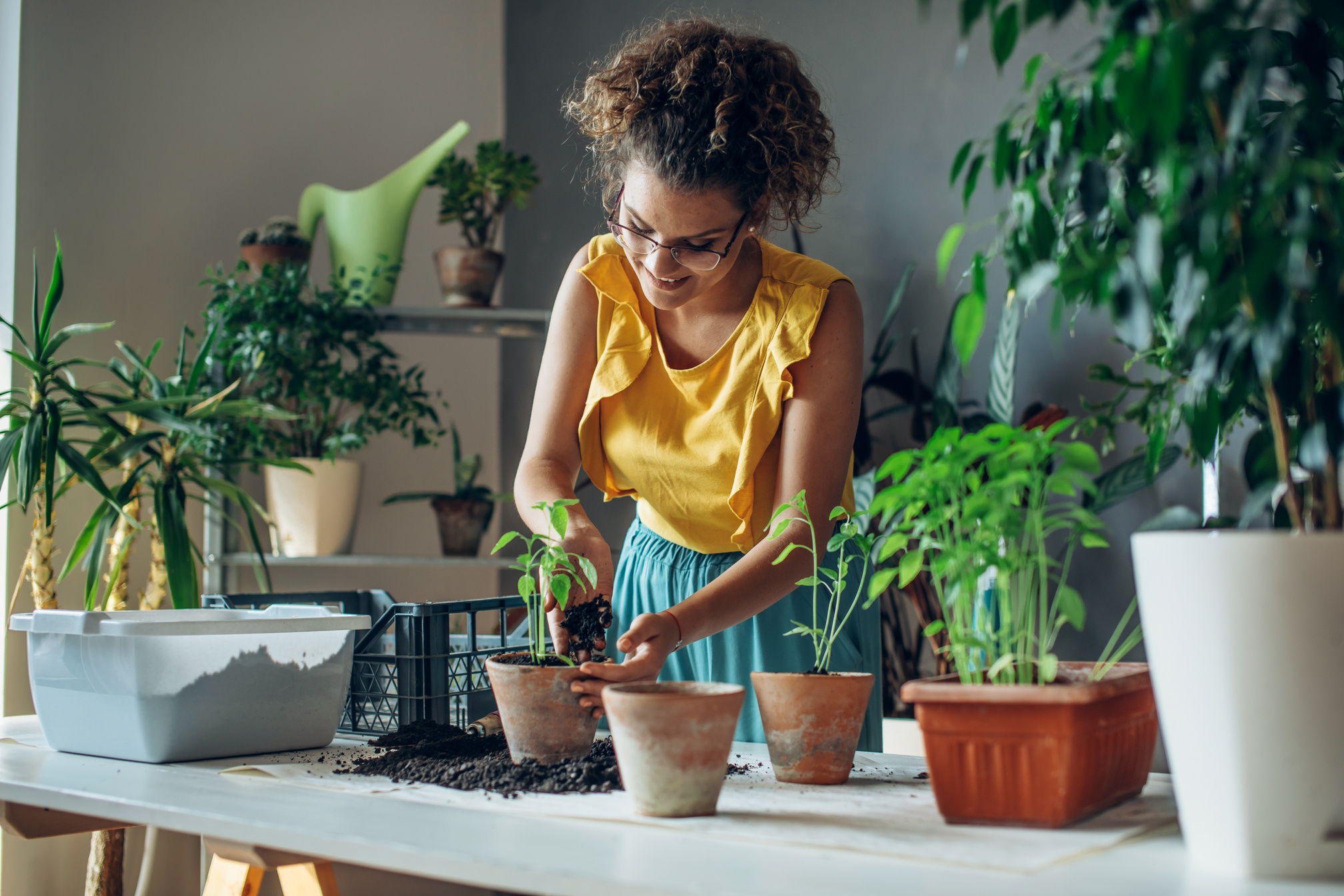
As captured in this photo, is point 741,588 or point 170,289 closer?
point 741,588

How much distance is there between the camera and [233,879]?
1283 millimetres

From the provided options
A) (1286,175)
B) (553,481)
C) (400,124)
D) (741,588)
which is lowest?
(741,588)

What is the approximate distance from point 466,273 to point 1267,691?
7.86 feet

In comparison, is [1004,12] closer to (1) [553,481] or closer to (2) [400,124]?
(1) [553,481]

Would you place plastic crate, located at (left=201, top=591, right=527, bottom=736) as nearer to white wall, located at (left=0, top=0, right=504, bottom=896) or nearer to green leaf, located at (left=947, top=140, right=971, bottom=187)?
green leaf, located at (left=947, top=140, right=971, bottom=187)

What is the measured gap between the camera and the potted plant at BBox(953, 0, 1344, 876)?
2.19 ft

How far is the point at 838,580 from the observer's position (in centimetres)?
110

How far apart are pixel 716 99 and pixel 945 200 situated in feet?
5.58

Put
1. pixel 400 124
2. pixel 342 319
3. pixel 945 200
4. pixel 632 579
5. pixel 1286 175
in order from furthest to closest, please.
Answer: pixel 400 124, pixel 945 200, pixel 342 319, pixel 632 579, pixel 1286 175

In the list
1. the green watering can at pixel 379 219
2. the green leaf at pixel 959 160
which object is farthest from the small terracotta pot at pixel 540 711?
the green watering can at pixel 379 219

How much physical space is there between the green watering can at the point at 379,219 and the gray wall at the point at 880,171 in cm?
43

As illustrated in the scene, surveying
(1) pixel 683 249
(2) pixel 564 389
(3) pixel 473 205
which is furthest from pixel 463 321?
(1) pixel 683 249

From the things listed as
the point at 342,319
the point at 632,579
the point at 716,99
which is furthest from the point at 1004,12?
the point at 342,319

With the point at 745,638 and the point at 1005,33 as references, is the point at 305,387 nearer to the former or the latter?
the point at 745,638
